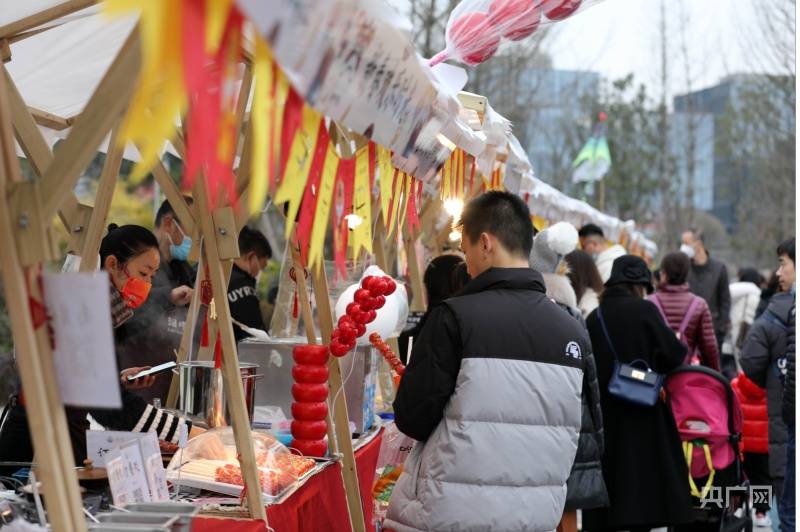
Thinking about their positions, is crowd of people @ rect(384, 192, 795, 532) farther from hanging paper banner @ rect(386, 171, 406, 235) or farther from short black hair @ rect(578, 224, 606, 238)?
short black hair @ rect(578, 224, 606, 238)

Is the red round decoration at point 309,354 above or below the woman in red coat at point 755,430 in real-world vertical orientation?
above

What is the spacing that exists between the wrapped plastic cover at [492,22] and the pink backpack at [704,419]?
253cm

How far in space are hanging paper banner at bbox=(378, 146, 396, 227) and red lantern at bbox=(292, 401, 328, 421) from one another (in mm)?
Result: 1059

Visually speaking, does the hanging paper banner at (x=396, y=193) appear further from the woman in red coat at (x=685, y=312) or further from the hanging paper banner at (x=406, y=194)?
the woman in red coat at (x=685, y=312)

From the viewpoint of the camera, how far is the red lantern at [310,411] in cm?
421

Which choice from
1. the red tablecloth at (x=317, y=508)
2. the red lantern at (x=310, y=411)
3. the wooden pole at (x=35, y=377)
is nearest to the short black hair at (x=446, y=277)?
the red tablecloth at (x=317, y=508)

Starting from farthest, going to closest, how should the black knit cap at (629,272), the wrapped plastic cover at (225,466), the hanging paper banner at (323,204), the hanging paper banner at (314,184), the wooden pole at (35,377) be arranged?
the black knit cap at (629,272) → the wrapped plastic cover at (225,466) → the hanging paper banner at (314,184) → the hanging paper banner at (323,204) → the wooden pole at (35,377)

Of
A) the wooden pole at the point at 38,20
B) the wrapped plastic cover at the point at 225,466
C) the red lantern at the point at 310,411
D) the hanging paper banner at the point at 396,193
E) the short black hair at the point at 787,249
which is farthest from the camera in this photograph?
the short black hair at the point at 787,249

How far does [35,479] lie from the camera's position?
8.54ft

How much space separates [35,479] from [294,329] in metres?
3.04

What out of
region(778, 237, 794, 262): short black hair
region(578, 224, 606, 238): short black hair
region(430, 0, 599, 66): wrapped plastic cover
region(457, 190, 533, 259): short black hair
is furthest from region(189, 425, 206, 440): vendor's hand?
region(578, 224, 606, 238): short black hair

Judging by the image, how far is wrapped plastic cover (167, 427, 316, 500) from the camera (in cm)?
349

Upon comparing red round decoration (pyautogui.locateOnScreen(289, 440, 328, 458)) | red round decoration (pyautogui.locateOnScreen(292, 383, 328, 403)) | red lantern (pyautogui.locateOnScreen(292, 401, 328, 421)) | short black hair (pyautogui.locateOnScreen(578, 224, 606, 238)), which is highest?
short black hair (pyautogui.locateOnScreen(578, 224, 606, 238))

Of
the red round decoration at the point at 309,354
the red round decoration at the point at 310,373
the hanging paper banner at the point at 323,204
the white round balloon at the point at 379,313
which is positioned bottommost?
the red round decoration at the point at 310,373
